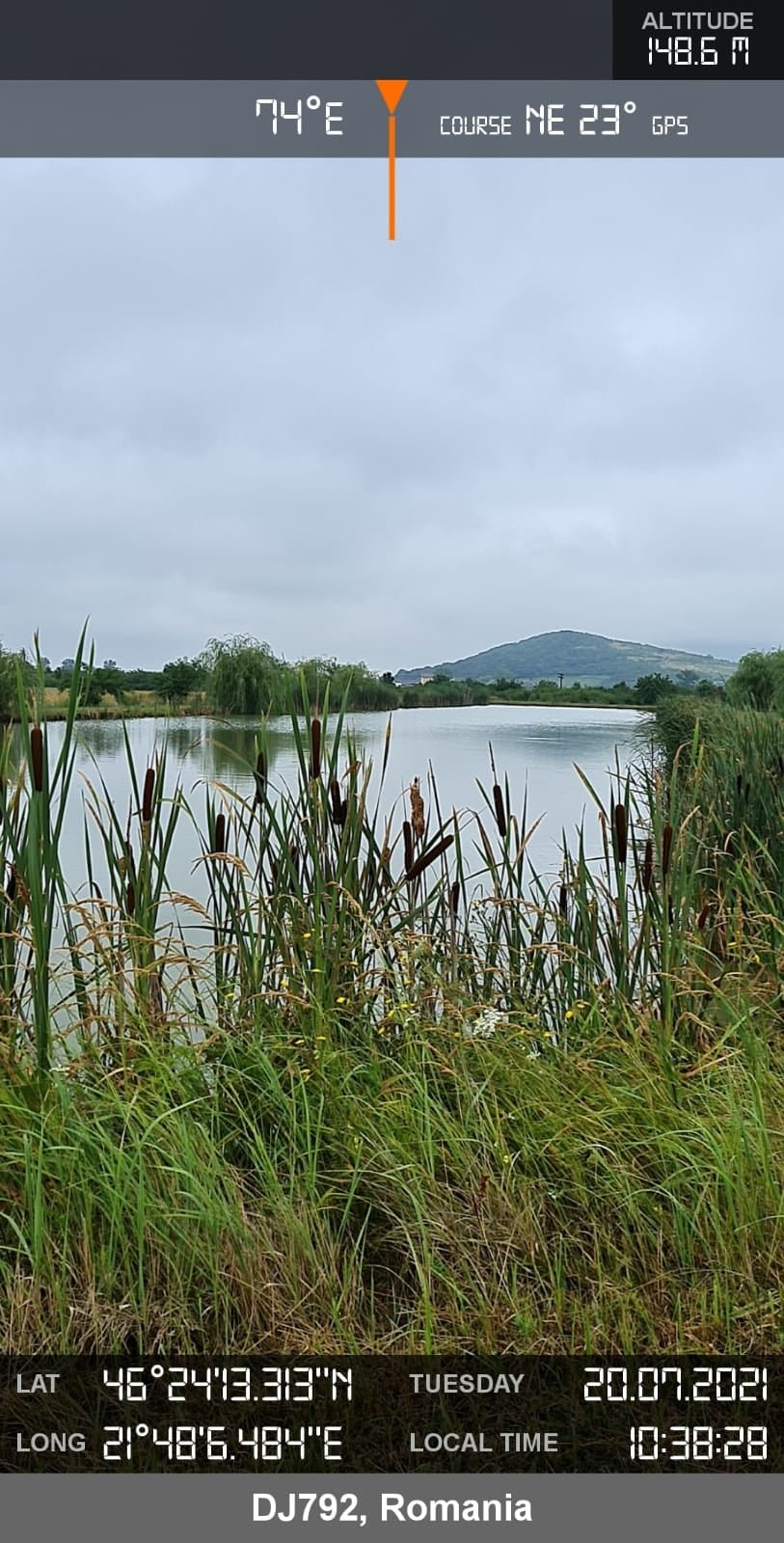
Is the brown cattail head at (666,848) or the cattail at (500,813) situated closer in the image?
the brown cattail head at (666,848)

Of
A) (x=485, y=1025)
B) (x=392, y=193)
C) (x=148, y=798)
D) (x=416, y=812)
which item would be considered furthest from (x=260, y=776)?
(x=392, y=193)

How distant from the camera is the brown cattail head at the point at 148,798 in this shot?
1.98 metres

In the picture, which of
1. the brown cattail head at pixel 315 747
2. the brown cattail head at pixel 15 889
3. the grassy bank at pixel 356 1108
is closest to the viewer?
the grassy bank at pixel 356 1108

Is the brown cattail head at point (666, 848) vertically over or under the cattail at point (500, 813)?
under

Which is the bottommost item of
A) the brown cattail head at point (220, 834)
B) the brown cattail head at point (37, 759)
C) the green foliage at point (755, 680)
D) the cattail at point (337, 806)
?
the brown cattail head at point (220, 834)

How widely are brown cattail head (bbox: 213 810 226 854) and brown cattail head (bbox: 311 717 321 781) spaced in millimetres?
264

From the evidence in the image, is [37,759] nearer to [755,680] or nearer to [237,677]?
[237,677]

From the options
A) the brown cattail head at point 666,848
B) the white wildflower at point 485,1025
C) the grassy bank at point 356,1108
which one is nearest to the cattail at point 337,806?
the grassy bank at point 356,1108

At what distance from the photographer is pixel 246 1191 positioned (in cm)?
168

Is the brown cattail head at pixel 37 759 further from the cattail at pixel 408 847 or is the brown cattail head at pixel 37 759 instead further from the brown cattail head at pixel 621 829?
the brown cattail head at pixel 621 829

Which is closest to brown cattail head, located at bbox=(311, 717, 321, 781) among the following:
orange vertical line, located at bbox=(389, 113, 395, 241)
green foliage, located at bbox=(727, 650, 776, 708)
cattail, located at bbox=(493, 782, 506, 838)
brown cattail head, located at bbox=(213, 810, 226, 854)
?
brown cattail head, located at bbox=(213, 810, 226, 854)

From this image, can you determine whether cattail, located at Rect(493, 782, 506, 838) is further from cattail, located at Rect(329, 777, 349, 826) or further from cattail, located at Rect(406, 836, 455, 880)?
cattail, located at Rect(329, 777, 349, 826)

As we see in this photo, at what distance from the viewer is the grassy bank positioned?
4.85 feet

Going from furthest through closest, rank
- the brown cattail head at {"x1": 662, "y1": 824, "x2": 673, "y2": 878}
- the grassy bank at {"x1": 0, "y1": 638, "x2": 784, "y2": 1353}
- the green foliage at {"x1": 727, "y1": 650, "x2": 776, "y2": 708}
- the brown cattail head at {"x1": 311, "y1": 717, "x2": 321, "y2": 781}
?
the green foliage at {"x1": 727, "y1": 650, "x2": 776, "y2": 708} → the brown cattail head at {"x1": 662, "y1": 824, "x2": 673, "y2": 878} → the brown cattail head at {"x1": 311, "y1": 717, "x2": 321, "y2": 781} → the grassy bank at {"x1": 0, "y1": 638, "x2": 784, "y2": 1353}
